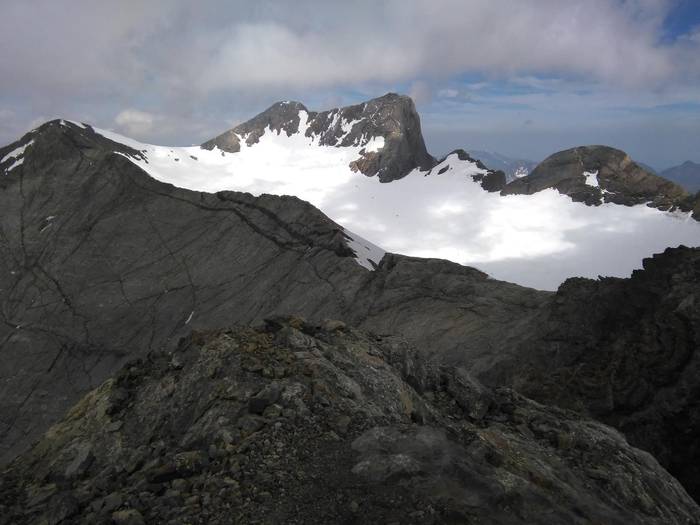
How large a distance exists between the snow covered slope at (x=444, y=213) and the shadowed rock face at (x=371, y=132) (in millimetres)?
2157

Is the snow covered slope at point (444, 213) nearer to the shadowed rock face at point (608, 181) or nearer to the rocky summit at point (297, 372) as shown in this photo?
the shadowed rock face at point (608, 181)

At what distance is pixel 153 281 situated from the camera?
154 ft

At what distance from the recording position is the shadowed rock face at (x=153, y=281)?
1405 inches

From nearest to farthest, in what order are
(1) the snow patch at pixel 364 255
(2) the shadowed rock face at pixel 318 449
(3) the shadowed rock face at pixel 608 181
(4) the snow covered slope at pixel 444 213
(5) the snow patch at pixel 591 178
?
(2) the shadowed rock face at pixel 318 449 < (1) the snow patch at pixel 364 255 < (4) the snow covered slope at pixel 444 213 < (3) the shadowed rock face at pixel 608 181 < (5) the snow patch at pixel 591 178

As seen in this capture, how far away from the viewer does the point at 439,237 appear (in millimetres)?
96062

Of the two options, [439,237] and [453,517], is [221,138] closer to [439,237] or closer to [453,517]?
[439,237]

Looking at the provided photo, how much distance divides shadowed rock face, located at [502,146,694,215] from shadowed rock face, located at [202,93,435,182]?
3621 centimetres

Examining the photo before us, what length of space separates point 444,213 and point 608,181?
96.0ft

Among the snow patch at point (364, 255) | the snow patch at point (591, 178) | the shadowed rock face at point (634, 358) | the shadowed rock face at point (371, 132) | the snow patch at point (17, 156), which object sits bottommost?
the shadowed rock face at point (634, 358)

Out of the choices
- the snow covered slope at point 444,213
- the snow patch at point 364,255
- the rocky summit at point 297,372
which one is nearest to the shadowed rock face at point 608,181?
the snow covered slope at point 444,213

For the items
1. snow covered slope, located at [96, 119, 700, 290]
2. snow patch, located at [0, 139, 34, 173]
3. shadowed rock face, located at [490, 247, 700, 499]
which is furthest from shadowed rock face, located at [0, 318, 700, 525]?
snow patch, located at [0, 139, 34, 173]

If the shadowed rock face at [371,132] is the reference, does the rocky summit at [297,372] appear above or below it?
below

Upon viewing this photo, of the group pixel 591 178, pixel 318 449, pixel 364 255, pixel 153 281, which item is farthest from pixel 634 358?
pixel 591 178

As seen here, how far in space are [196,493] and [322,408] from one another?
2770 millimetres
